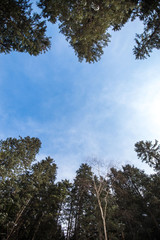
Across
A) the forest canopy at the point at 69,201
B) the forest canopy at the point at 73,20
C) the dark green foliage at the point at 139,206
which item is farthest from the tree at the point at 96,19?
the dark green foliage at the point at 139,206

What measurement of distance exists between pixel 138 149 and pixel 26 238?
78.9 feet

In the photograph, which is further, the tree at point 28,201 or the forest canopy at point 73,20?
the tree at point 28,201

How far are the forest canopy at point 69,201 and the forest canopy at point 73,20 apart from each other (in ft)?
31.9

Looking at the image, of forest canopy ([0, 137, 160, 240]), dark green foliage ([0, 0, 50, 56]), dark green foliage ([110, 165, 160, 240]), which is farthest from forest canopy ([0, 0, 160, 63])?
dark green foliage ([110, 165, 160, 240])

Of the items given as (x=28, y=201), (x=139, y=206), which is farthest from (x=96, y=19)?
(x=139, y=206)

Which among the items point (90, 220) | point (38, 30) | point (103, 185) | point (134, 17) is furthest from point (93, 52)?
point (90, 220)

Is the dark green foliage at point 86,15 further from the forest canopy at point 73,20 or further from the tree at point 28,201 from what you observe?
the tree at point 28,201

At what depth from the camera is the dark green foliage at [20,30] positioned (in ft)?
19.6

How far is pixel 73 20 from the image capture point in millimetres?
6906

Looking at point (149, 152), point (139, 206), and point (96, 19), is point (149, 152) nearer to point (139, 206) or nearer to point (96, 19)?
point (139, 206)

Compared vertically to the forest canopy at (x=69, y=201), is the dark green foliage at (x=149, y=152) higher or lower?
higher

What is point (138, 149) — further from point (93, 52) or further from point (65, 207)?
point (93, 52)

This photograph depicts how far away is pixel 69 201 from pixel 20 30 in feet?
73.6

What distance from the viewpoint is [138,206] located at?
2112 centimetres
